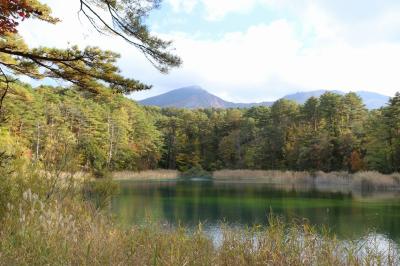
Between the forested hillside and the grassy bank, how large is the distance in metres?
3.21

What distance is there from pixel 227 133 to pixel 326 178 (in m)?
28.2

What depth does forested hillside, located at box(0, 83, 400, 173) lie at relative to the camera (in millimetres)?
38062

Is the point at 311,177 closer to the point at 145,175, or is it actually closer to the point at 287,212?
the point at 145,175

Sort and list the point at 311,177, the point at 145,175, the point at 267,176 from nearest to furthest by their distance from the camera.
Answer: the point at 311,177
the point at 267,176
the point at 145,175

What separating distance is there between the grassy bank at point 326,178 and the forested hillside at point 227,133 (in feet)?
10.5

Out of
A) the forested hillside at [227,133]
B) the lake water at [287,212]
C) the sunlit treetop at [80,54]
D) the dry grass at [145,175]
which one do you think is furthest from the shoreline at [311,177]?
the sunlit treetop at [80,54]

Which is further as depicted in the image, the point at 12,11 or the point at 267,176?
the point at 267,176

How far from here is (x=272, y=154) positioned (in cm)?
5459

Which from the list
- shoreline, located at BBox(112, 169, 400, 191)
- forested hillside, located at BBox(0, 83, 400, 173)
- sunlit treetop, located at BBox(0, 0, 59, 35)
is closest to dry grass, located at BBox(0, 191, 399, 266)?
sunlit treetop, located at BBox(0, 0, 59, 35)

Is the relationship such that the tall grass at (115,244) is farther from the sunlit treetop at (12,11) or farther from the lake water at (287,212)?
the lake water at (287,212)

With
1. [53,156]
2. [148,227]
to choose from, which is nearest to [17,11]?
[53,156]

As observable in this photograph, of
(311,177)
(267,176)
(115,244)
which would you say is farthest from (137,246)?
(267,176)

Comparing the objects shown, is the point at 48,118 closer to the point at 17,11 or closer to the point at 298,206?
the point at 298,206

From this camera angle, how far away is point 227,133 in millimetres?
64188
